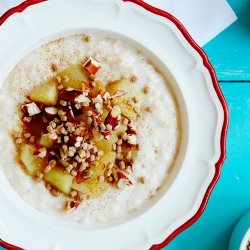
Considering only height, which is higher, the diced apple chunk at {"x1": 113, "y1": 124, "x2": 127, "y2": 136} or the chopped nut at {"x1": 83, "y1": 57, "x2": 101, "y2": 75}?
the chopped nut at {"x1": 83, "y1": 57, "x2": 101, "y2": 75}

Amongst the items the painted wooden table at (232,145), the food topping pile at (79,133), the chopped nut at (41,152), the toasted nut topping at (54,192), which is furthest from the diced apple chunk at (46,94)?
the painted wooden table at (232,145)

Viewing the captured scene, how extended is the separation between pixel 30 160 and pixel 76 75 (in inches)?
10.2

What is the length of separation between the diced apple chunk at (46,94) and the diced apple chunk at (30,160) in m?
0.13

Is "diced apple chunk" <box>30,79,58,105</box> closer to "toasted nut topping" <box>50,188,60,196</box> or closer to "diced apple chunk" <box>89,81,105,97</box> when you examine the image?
"diced apple chunk" <box>89,81,105,97</box>

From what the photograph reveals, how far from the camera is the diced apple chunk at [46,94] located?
142cm

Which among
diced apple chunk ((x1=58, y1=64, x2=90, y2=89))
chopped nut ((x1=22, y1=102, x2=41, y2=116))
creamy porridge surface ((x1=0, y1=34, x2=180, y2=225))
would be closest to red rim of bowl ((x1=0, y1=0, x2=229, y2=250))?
creamy porridge surface ((x1=0, y1=34, x2=180, y2=225))

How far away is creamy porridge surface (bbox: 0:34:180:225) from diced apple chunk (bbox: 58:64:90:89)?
3cm

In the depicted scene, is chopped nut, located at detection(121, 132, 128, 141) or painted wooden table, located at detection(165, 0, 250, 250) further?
painted wooden table, located at detection(165, 0, 250, 250)

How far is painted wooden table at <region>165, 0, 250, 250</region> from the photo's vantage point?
5.64 ft

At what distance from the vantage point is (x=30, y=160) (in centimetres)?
144

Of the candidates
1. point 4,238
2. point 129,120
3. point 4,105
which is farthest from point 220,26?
point 4,238

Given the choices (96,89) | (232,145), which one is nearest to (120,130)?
(96,89)

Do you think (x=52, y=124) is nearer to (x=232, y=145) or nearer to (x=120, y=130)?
(x=120, y=130)

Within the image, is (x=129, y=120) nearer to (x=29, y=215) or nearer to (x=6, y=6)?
(x=29, y=215)
